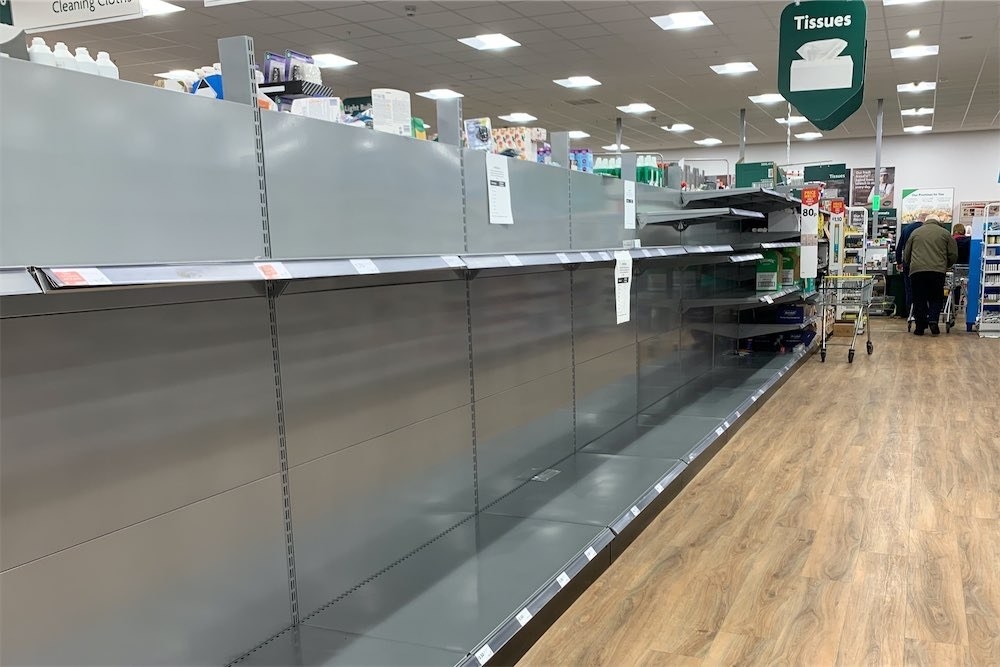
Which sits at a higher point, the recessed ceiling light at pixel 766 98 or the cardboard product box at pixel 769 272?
the recessed ceiling light at pixel 766 98

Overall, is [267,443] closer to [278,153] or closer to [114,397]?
[114,397]

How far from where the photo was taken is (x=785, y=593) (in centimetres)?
293

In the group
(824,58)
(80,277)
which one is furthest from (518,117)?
(80,277)

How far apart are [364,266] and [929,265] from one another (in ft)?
34.0

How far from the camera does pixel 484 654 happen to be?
2.29 meters

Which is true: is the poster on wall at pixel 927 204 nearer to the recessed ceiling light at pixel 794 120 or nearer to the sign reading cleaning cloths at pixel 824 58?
the recessed ceiling light at pixel 794 120

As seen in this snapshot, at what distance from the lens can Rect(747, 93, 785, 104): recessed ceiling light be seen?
46.3 feet

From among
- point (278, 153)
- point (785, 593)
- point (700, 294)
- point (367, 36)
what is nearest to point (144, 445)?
point (278, 153)

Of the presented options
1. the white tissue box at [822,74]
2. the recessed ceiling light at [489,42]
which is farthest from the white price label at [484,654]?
the recessed ceiling light at [489,42]

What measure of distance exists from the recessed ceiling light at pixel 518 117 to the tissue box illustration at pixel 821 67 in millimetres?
10923

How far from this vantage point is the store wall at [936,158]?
18.3 metres

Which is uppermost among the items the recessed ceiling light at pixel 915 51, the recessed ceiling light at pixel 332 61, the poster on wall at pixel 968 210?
the recessed ceiling light at pixel 332 61

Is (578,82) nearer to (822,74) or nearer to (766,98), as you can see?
(766,98)

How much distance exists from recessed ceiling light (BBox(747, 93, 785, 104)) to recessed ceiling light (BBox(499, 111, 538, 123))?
14.4 ft
